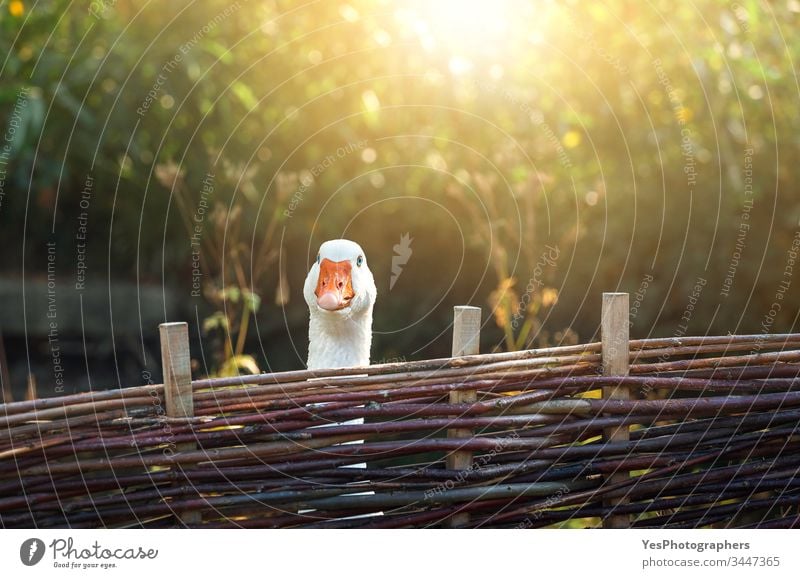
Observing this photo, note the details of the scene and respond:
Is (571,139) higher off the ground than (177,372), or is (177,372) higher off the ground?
(571,139)

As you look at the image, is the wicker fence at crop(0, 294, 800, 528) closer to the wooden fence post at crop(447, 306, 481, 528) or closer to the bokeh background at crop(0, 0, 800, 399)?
the wooden fence post at crop(447, 306, 481, 528)

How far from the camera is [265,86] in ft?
13.2

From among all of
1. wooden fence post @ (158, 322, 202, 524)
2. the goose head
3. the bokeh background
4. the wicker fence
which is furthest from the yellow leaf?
wooden fence post @ (158, 322, 202, 524)

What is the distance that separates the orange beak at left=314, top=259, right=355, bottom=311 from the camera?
5.56ft

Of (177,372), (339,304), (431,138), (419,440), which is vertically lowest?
(419,440)

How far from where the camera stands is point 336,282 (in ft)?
5.59

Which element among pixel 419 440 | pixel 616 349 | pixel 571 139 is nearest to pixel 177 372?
pixel 419 440

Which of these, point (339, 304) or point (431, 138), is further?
point (431, 138)

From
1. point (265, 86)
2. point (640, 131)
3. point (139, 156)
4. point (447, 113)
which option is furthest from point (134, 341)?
point (640, 131)

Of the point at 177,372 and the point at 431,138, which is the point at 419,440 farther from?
the point at 431,138

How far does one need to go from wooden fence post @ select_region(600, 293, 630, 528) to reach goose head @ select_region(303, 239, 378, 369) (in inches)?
18.5

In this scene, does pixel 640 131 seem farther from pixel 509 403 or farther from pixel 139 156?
pixel 509 403

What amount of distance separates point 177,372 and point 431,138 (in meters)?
2.06

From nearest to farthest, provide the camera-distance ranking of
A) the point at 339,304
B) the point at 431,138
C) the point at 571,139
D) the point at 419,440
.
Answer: the point at 419,440 → the point at 339,304 → the point at 431,138 → the point at 571,139
